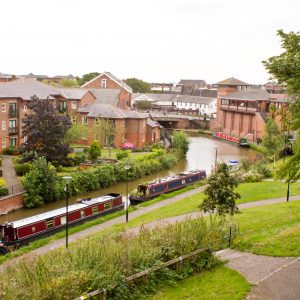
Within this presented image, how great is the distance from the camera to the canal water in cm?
3009

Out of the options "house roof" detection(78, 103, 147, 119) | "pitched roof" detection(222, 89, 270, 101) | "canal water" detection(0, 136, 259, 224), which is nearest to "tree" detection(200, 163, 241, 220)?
"canal water" detection(0, 136, 259, 224)

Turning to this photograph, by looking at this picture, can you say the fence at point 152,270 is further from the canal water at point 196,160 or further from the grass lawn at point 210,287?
the canal water at point 196,160

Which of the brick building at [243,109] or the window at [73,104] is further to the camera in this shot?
the brick building at [243,109]

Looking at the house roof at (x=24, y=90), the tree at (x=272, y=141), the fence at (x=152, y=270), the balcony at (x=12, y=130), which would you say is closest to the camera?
the fence at (x=152, y=270)

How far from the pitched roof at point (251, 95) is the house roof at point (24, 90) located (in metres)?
29.8

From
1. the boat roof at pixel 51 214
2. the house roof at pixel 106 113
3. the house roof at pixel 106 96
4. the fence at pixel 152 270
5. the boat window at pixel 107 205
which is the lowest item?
the boat window at pixel 107 205

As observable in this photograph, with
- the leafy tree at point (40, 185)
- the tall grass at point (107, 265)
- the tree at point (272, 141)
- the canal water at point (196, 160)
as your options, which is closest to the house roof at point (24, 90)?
the canal water at point (196, 160)

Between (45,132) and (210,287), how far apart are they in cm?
2664

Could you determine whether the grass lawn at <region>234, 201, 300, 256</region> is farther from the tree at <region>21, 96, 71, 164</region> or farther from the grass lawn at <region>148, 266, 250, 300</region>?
the tree at <region>21, 96, 71, 164</region>

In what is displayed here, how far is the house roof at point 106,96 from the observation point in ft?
207

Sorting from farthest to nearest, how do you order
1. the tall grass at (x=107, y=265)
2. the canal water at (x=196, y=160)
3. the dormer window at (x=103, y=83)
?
the dormer window at (x=103, y=83) < the canal water at (x=196, y=160) < the tall grass at (x=107, y=265)

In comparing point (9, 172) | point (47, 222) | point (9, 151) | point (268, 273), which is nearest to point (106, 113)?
point (9, 151)

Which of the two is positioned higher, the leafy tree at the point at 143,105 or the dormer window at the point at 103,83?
the dormer window at the point at 103,83

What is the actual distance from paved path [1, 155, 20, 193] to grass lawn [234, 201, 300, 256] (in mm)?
16991
